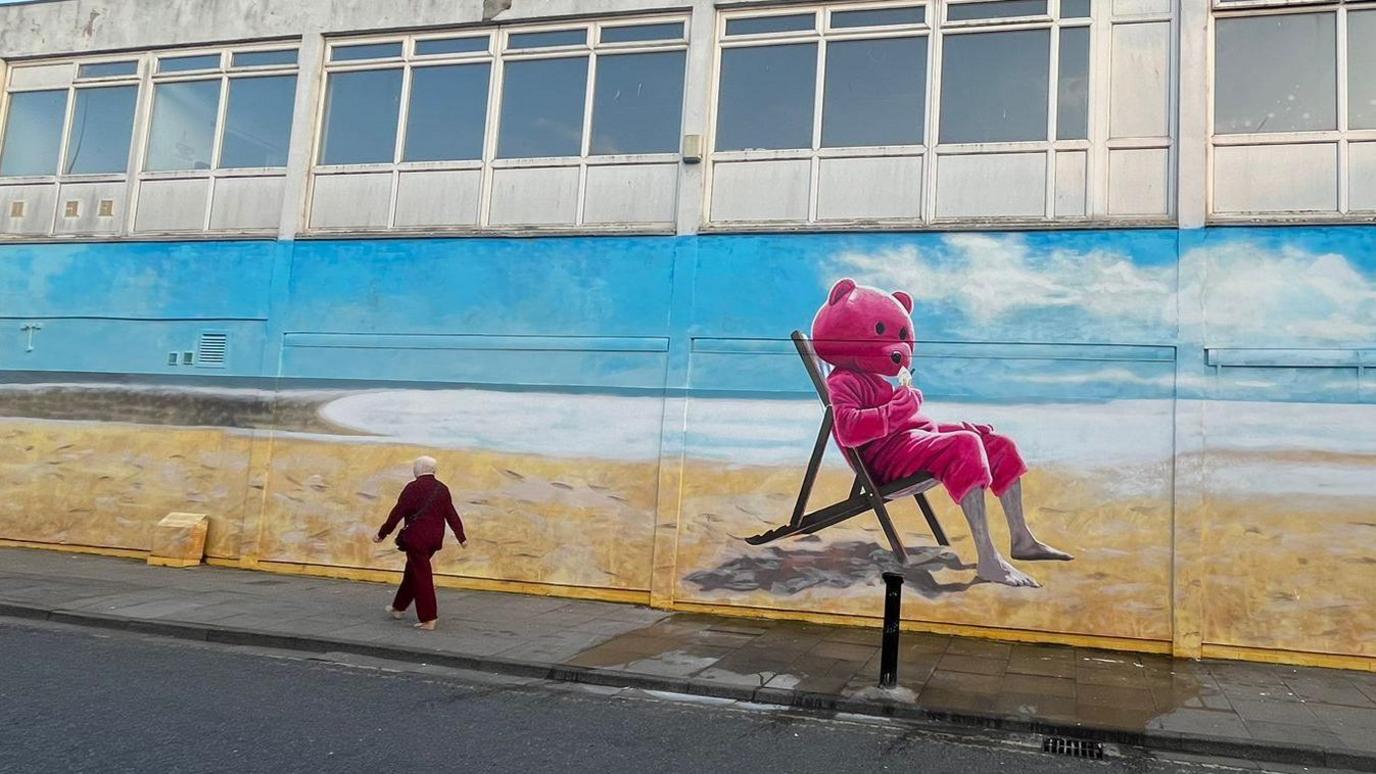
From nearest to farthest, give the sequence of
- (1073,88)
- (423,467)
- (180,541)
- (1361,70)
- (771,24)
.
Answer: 1. (423,467)
2. (1361,70)
3. (1073,88)
4. (771,24)
5. (180,541)

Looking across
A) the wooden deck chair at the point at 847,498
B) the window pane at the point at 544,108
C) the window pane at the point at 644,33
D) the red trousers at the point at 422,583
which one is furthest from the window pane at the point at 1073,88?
the red trousers at the point at 422,583

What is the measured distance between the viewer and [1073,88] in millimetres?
10156

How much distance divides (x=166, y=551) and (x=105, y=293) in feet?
12.5

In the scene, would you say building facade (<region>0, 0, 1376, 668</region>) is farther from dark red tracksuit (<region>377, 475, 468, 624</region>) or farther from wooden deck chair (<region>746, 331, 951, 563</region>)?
dark red tracksuit (<region>377, 475, 468, 624</region>)

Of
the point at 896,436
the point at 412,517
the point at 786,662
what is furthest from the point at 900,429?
the point at 412,517

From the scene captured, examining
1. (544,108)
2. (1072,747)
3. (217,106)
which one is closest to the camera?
(1072,747)

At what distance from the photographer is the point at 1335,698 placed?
7.71m

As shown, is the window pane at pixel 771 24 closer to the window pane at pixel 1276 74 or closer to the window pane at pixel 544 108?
the window pane at pixel 544 108

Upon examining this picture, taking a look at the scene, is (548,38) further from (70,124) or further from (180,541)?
(180,541)

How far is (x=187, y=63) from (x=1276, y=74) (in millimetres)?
13606

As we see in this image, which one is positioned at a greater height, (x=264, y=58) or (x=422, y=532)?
(x=264, y=58)

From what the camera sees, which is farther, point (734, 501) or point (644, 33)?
point (644, 33)

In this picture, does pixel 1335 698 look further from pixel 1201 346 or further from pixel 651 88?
pixel 651 88

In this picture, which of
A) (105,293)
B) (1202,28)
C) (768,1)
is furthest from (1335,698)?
(105,293)
